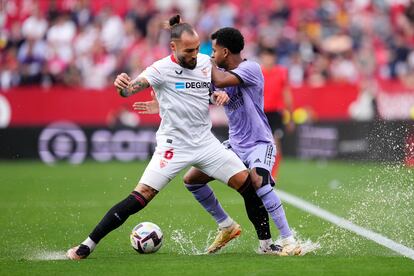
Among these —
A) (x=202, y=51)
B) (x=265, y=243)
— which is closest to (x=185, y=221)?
(x=265, y=243)

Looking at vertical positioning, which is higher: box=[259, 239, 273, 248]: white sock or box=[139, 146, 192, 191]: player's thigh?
box=[139, 146, 192, 191]: player's thigh

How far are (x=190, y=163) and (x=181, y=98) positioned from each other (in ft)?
2.04

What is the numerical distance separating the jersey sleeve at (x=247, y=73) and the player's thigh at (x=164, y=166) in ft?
2.87

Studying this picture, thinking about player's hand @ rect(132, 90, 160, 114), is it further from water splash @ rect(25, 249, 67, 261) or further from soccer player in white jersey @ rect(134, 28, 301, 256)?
water splash @ rect(25, 249, 67, 261)

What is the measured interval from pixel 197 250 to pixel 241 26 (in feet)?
49.1

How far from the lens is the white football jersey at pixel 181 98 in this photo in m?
8.87

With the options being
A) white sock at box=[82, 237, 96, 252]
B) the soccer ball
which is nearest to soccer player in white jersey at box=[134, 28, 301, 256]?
the soccer ball

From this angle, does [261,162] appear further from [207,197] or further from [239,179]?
[207,197]

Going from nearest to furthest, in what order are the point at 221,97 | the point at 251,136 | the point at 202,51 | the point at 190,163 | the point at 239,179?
the point at 221,97
the point at 190,163
the point at 239,179
the point at 251,136
the point at 202,51

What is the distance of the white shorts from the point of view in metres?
8.91

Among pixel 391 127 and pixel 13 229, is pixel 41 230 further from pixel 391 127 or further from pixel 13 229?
pixel 391 127

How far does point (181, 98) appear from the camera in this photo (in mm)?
8945

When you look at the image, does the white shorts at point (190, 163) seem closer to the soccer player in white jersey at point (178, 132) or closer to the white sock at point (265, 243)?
the soccer player in white jersey at point (178, 132)

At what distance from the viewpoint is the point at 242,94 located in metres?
9.38
